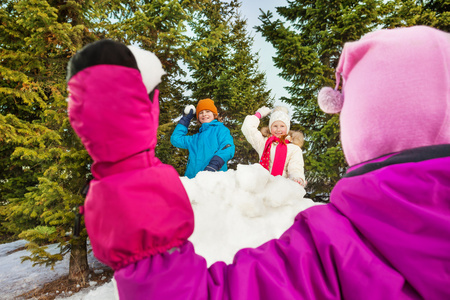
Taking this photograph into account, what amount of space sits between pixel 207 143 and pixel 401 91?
3.85m

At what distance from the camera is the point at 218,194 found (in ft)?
9.71

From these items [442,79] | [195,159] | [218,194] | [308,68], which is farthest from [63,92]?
[308,68]

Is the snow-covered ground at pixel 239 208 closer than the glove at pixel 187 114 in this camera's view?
Yes

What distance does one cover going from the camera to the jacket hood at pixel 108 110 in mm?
615

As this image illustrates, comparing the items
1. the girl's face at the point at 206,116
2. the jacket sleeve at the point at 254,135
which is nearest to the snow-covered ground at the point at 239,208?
the jacket sleeve at the point at 254,135

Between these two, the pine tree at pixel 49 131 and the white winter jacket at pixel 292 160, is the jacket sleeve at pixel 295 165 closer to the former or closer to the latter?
the white winter jacket at pixel 292 160

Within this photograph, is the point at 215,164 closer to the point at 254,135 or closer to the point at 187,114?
the point at 254,135

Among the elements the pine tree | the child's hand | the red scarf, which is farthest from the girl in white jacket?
the pine tree

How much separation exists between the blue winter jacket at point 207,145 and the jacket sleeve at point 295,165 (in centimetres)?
107

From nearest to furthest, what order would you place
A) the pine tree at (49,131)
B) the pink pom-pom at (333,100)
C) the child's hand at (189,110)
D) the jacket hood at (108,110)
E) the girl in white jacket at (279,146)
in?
1. the jacket hood at (108,110)
2. the pink pom-pom at (333,100)
3. the pine tree at (49,131)
4. the girl in white jacket at (279,146)
5. the child's hand at (189,110)

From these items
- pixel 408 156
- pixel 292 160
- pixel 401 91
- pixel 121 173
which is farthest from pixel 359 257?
pixel 292 160

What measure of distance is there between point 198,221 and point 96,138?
7.09 ft

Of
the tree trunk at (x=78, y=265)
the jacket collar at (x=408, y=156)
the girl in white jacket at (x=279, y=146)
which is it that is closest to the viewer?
the jacket collar at (x=408, y=156)

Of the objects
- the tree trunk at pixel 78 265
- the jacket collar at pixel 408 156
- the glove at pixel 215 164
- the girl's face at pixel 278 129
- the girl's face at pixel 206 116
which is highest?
the girl's face at pixel 206 116
